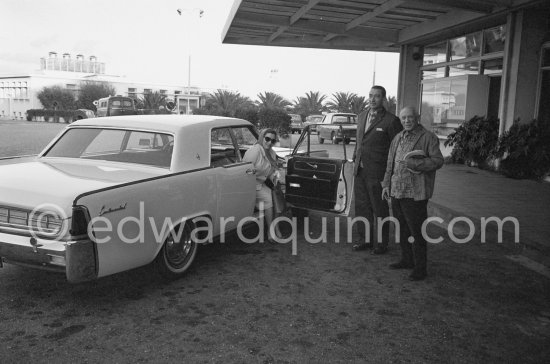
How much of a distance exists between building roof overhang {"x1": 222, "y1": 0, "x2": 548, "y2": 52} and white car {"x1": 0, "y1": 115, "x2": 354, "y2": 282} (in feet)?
27.2

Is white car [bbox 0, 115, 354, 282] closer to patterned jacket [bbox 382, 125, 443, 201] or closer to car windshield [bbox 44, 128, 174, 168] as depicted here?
car windshield [bbox 44, 128, 174, 168]

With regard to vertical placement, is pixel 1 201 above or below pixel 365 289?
above

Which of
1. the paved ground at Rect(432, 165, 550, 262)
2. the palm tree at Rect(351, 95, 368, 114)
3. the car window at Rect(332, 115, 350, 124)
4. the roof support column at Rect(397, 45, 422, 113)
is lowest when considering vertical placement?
the paved ground at Rect(432, 165, 550, 262)

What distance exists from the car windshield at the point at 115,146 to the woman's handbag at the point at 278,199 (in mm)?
1690

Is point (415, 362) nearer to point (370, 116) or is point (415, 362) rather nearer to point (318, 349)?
point (318, 349)

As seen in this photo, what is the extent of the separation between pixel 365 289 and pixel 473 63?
12268mm

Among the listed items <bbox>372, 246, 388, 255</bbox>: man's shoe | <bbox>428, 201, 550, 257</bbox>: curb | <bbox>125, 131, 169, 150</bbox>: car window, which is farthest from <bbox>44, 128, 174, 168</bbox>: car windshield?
<bbox>428, 201, 550, 257</bbox>: curb

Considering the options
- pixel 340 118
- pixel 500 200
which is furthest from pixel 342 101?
pixel 500 200

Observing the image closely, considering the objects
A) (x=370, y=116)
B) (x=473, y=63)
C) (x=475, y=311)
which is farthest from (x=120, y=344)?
(x=473, y=63)

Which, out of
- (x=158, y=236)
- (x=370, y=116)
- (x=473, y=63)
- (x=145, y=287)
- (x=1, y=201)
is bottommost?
(x=145, y=287)

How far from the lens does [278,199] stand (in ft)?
20.8

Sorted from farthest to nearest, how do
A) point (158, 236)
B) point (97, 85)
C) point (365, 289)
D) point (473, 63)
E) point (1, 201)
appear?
point (97, 85)
point (473, 63)
point (365, 289)
point (158, 236)
point (1, 201)

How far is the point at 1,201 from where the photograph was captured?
401 centimetres

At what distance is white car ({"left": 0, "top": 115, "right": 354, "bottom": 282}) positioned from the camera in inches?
151
